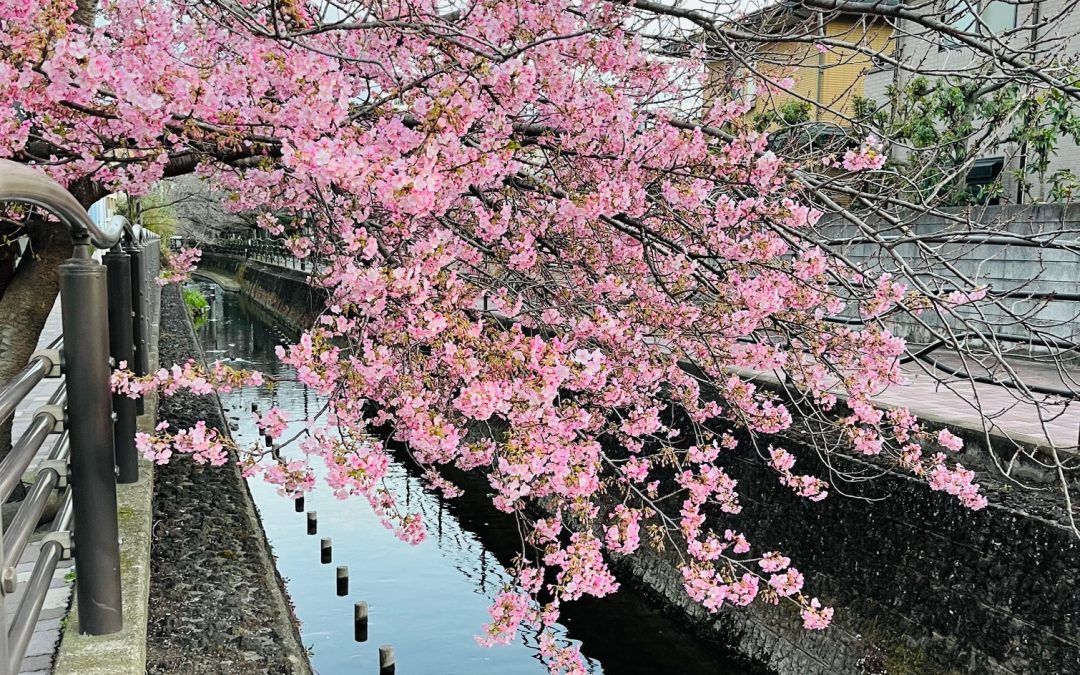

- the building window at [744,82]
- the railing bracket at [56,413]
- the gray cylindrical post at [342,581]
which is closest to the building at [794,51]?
the building window at [744,82]

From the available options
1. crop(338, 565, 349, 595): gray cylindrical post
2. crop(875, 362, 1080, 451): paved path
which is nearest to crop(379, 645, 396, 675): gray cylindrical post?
crop(338, 565, 349, 595): gray cylindrical post

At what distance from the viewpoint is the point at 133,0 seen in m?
5.62

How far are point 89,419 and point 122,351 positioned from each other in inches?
66.1

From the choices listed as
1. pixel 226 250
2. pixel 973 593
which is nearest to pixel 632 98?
pixel 973 593

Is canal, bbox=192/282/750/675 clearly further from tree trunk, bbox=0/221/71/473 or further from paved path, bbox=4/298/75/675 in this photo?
paved path, bbox=4/298/75/675

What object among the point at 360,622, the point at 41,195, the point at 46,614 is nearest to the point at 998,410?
the point at 360,622

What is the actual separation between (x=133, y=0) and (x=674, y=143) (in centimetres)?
368

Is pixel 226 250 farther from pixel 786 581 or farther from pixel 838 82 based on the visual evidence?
pixel 786 581

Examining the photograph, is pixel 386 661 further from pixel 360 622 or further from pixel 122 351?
pixel 122 351

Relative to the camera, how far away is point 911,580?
22.1 feet

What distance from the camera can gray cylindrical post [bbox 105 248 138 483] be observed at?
404 centimetres

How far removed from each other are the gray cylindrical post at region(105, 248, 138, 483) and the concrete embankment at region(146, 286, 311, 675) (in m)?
0.64

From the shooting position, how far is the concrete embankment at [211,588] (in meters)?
3.87

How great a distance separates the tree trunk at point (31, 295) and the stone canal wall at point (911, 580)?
566 cm
